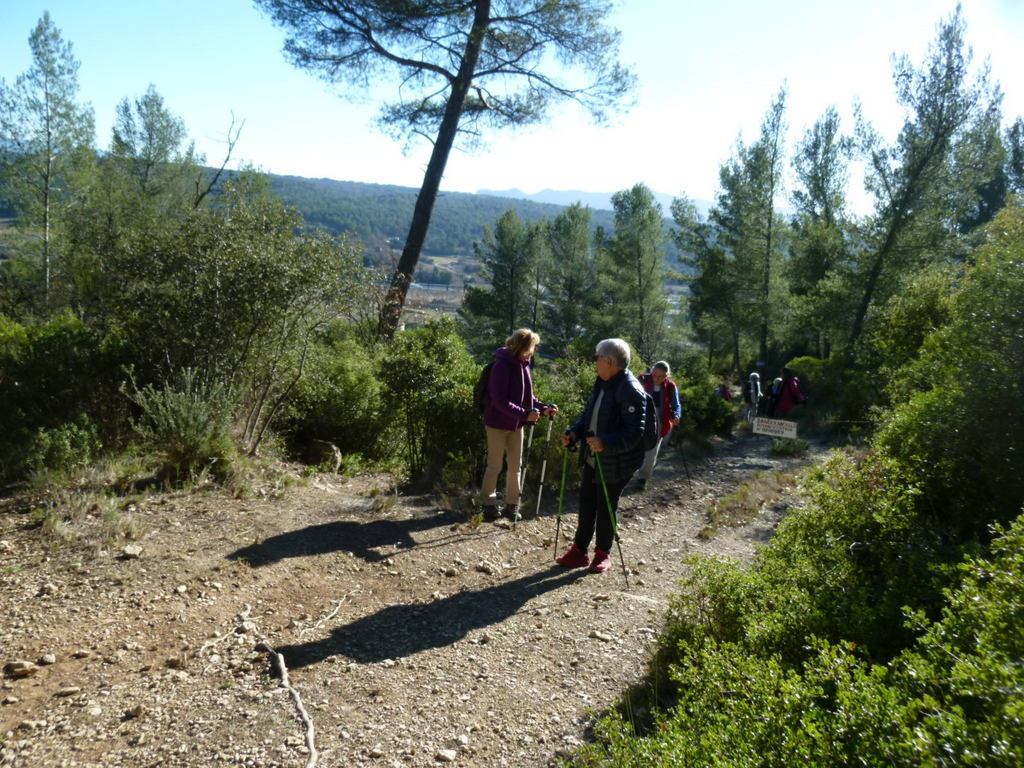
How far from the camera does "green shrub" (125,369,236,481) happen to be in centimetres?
541

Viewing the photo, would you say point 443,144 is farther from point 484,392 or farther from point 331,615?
point 331,615

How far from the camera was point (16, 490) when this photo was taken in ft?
16.4

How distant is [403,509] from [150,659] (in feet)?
9.76

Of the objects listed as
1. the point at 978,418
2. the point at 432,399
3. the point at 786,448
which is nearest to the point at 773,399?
the point at 786,448

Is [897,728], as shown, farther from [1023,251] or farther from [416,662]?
[1023,251]

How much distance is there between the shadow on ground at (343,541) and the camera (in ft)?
15.1

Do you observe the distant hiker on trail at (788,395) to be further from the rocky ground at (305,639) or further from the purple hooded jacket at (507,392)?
the purple hooded jacket at (507,392)

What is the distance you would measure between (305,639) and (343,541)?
1470 millimetres

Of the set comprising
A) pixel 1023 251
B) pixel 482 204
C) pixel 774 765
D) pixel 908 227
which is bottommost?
pixel 774 765

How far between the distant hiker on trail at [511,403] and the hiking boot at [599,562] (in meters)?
1.16

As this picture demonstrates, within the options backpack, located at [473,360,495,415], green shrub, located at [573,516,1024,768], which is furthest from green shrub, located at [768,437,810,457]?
green shrub, located at [573,516,1024,768]

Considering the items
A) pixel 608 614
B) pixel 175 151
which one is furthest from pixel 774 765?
pixel 175 151

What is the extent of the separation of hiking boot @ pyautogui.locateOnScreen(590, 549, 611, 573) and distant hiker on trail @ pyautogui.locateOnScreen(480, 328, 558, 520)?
1.16m

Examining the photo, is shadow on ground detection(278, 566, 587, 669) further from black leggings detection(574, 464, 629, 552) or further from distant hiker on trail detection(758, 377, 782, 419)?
distant hiker on trail detection(758, 377, 782, 419)
